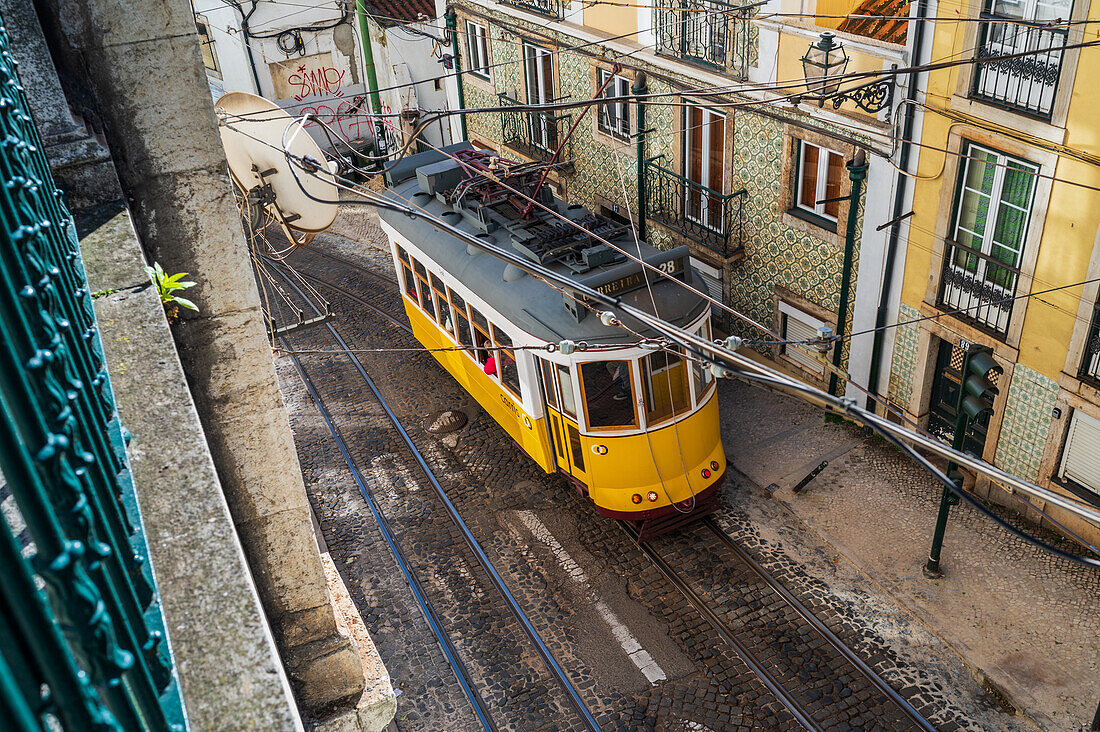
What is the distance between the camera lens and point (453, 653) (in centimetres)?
1052

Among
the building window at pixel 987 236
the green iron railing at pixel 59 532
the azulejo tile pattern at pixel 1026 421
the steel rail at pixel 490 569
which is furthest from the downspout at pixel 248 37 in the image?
the green iron railing at pixel 59 532

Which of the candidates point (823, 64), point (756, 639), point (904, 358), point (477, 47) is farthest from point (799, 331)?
point (477, 47)

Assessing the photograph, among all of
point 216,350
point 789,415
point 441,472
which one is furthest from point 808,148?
point 216,350

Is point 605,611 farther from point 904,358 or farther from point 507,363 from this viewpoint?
point 904,358

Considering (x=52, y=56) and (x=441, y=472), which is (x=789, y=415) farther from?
(x=52, y=56)

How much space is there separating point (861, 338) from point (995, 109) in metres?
3.85

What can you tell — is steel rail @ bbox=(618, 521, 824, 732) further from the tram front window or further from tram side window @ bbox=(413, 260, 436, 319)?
tram side window @ bbox=(413, 260, 436, 319)

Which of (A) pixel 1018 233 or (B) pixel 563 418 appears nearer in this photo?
(A) pixel 1018 233

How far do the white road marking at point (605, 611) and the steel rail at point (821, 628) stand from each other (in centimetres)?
174

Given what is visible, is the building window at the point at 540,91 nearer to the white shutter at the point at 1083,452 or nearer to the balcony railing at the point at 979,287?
the balcony railing at the point at 979,287

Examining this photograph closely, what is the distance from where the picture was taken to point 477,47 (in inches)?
843

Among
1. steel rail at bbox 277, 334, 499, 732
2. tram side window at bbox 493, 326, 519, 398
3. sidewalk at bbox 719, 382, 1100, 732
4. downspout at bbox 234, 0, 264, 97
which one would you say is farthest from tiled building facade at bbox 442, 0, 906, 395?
downspout at bbox 234, 0, 264, 97

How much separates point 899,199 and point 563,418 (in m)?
5.05

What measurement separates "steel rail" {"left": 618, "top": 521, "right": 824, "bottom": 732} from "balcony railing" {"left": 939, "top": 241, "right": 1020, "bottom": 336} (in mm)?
4743
